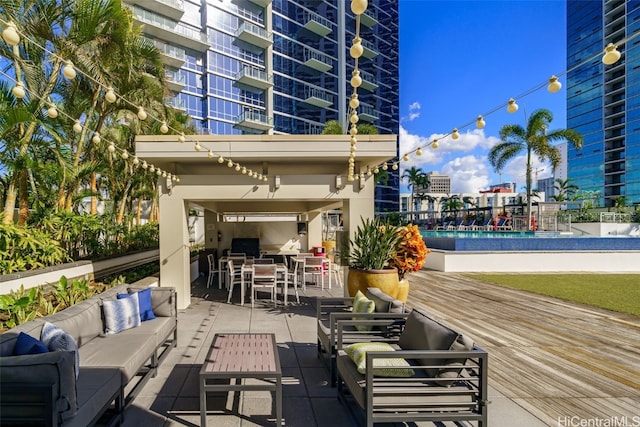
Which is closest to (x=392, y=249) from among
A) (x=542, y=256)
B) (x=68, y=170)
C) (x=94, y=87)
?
(x=68, y=170)

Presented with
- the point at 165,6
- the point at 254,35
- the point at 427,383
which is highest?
the point at 254,35

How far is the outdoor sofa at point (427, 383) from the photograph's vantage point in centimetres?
254

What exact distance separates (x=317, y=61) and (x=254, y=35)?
877cm

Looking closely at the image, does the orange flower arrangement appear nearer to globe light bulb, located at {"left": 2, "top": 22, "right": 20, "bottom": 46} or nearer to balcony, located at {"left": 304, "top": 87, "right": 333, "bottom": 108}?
globe light bulb, located at {"left": 2, "top": 22, "right": 20, "bottom": 46}

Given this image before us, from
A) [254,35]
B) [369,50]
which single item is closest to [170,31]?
[254,35]

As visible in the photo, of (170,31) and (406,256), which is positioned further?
(170,31)

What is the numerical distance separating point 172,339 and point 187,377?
1.31 m

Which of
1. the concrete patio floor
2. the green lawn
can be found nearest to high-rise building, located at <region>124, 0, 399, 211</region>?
the green lawn

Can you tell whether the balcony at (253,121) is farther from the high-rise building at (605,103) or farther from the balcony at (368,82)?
the high-rise building at (605,103)

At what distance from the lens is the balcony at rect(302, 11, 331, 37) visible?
40688 mm

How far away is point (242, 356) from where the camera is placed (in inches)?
126

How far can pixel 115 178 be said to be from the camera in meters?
14.3

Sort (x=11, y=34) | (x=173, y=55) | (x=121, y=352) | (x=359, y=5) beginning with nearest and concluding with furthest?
(x=359, y=5) < (x=11, y=34) < (x=121, y=352) < (x=173, y=55)

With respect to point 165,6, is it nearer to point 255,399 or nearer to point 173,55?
point 173,55
